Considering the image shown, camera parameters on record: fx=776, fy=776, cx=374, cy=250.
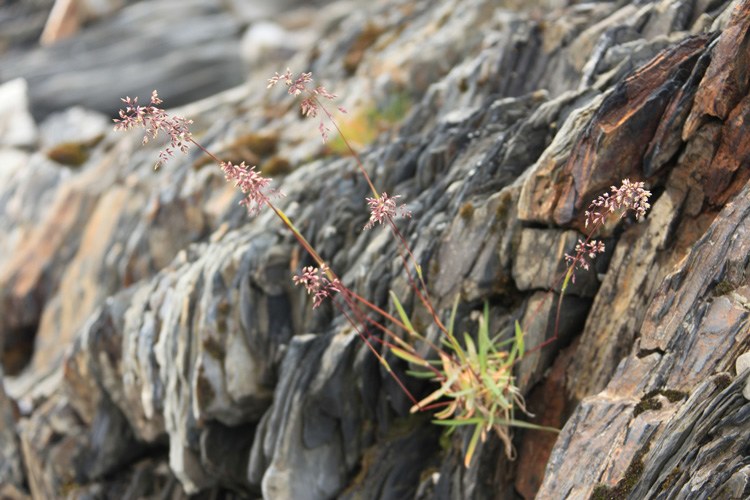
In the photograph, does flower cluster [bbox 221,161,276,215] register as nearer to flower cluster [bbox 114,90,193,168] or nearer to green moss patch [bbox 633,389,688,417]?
flower cluster [bbox 114,90,193,168]

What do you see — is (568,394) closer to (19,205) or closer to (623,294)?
(623,294)

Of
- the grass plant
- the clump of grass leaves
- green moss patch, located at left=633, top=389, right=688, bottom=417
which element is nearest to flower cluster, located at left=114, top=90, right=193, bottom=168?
the grass plant

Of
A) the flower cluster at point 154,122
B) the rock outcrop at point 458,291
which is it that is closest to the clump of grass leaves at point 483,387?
the rock outcrop at point 458,291

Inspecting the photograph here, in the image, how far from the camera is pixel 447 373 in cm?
907

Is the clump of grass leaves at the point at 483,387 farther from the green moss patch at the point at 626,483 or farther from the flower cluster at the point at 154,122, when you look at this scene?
the flower cluster at the point at 154,122

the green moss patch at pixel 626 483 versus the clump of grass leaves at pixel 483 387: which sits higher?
the clump of grass leaves at pixel 483 387

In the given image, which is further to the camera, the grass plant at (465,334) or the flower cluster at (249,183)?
the grass plant at (465,334)

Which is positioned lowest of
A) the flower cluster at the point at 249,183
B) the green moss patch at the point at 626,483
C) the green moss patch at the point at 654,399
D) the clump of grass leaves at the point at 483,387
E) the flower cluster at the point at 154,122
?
the green moss patch at the point at 626,483

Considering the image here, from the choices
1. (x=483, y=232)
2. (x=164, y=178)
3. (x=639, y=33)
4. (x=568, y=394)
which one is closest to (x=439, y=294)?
(x=483, y=232)

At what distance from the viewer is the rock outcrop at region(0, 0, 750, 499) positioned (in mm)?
7438

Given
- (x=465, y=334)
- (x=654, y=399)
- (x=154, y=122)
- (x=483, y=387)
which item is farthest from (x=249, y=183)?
(x=654, y=399)

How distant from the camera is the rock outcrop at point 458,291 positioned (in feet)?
24.4

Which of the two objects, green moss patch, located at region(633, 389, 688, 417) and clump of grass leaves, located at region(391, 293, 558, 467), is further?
clump of grass leaves, located at region(391, 293, 558, 467)

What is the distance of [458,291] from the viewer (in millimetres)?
10242
